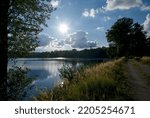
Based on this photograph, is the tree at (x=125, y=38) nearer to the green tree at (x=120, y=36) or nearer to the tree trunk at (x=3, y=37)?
the green tree at (x=120, y=36)

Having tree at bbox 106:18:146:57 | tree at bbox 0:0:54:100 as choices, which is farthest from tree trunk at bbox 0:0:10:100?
tree at bbox 106:18:146:57

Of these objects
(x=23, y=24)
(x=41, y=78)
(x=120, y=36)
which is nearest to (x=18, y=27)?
(x=23, y=24)

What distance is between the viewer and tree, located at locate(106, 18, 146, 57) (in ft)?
267

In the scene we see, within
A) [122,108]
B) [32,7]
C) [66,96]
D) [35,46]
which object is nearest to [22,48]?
[35,46]

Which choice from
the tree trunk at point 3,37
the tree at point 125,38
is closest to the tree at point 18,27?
the tree trunk at point 3,37

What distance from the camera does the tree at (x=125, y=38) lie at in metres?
81.2

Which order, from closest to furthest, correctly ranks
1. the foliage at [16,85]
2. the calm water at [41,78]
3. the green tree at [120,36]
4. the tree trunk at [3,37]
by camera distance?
the foliage at [16,85] → the tree trunk at [3,37] → the calm water at [41,78] → the green tree at [120,36]

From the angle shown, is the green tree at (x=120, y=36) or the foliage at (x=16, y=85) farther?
the green tree at (x=120, y=36)

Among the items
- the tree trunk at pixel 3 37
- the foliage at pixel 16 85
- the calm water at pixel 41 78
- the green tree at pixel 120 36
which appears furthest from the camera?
the green tree at pixel 120 36

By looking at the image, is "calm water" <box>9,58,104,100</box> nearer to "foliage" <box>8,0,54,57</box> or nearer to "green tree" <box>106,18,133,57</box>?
"foliage" <box>8,0,54,57</box>

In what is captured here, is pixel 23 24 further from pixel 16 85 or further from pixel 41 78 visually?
pixel 41 78

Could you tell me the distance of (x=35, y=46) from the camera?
16266 mm

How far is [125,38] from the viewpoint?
8269cm

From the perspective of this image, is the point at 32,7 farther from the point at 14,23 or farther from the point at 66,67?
the point at 66,67
